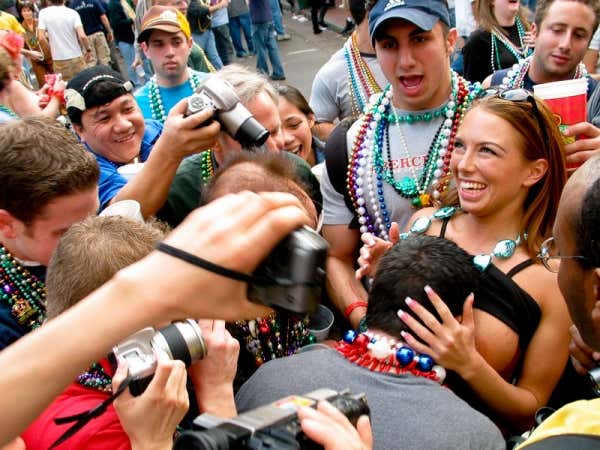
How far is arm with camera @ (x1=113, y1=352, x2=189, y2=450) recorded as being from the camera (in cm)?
125

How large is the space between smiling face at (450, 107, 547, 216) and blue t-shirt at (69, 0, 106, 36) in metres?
8.35

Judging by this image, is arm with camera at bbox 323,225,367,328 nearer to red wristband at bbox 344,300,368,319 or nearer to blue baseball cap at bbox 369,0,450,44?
red wristband at bbox 344,300,368,319

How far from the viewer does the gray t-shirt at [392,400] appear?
135 cm

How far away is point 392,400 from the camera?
143 centimetres

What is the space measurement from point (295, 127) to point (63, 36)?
19.1 feet

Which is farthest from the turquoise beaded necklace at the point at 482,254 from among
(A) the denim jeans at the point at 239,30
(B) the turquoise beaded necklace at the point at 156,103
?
(A) the denim jeans at the point at 239,30

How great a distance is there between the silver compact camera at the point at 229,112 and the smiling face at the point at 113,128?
34.4 inches

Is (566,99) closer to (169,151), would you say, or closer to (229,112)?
(229,112)

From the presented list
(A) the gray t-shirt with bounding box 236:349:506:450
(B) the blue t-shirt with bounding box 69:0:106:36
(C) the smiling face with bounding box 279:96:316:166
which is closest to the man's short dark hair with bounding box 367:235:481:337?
(A) the gray t-shirt with bounding box 236:349:506:450

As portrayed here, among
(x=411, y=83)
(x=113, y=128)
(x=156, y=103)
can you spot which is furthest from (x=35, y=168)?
(x=156, y=103)

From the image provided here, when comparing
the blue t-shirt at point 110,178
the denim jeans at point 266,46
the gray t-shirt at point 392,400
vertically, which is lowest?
the denim jeans at point 266,46

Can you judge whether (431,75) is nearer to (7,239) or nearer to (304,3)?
(7,239)

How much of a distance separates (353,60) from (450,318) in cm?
237

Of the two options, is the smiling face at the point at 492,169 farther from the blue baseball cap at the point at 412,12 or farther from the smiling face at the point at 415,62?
the blue baseball cap at the point at 412,12
